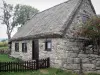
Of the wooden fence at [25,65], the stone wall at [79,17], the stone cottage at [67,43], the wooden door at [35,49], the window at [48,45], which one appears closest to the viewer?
the stone cottage at [67,43]

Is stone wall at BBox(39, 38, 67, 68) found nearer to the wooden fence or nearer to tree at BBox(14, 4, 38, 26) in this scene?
the wooden fence

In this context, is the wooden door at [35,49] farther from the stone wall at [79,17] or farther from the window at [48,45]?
the stone wall at [79,17]

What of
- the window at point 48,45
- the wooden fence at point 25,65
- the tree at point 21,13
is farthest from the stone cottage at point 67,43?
the tree at point 21,13

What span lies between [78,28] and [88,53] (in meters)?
2.58

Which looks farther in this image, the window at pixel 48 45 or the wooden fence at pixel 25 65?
the window at pixel 48 45

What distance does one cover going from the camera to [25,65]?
1356cm

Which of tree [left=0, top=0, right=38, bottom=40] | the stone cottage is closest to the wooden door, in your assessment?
the stone cottage

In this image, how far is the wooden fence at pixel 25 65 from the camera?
1354 cm

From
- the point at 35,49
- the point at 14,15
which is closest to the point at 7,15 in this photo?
the point at 14,15

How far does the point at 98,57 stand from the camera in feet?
43.6

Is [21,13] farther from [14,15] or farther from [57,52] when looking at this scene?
[57,52]

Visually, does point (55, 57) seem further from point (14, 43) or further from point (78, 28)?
point (14, 43)

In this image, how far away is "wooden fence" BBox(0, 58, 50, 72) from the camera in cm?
1354

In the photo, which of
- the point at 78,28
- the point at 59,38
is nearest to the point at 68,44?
the point at 59,38
